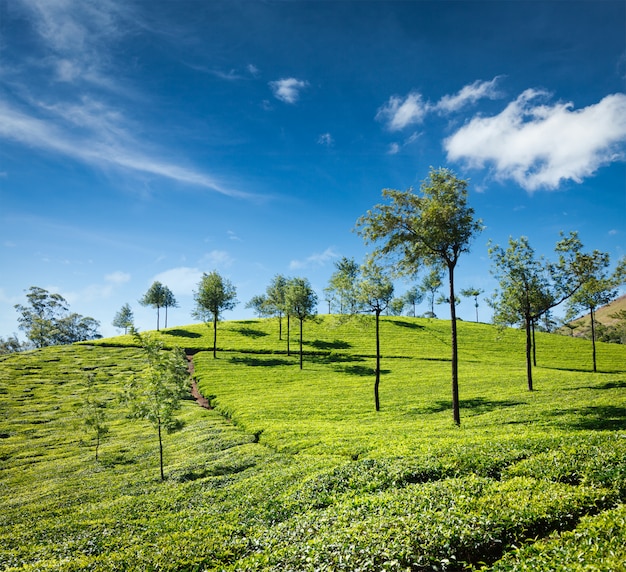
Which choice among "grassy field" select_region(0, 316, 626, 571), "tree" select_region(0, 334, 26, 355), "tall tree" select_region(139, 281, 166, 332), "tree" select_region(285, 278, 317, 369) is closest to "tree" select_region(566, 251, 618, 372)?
"grassy field" select_region(0, 316, 626, 571)

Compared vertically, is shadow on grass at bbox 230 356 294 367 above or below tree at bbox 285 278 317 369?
below

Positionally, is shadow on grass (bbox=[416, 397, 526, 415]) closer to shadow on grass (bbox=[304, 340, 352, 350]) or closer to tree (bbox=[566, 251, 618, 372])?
tree (bbox=[566, 251, 618, 372])

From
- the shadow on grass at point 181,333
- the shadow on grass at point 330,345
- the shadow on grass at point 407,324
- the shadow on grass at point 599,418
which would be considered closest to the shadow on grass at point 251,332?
the shadow on grass at point 181,333

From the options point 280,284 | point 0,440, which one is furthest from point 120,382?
point 280,284

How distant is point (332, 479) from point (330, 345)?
68.9 m

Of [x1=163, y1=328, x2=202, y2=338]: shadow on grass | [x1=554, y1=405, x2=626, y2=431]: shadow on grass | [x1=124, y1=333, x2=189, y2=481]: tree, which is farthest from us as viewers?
[x1=163, y1=328, x2=202, y2=338]: shadow on grass

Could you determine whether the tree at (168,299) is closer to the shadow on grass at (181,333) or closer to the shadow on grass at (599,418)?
the shadow on grass at (181,333)

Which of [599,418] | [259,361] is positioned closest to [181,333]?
[259,361]

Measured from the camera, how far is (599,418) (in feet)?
88.7

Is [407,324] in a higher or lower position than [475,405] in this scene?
higher

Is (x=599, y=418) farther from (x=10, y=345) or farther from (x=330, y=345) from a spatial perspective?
(x=10, y=345)

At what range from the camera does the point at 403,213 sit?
30.5 meters

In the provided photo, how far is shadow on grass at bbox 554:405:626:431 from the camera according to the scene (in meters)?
24.4

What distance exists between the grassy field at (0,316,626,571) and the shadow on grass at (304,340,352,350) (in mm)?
24240
